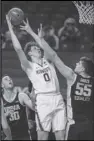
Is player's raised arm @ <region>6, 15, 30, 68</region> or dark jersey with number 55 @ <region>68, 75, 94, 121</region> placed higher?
player's raised arm @ <region>6, 15, 30, 68</region>

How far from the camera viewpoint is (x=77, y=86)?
447 centimetres

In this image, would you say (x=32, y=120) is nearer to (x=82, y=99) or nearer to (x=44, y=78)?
(x=44, y=78)

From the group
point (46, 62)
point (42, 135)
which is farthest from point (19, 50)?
point (42, 135)

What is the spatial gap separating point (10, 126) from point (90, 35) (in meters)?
1.80

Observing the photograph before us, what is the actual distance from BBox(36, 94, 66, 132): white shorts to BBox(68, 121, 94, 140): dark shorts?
0.82ft

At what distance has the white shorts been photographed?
437cm

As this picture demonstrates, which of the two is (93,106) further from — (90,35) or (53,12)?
(53,12)

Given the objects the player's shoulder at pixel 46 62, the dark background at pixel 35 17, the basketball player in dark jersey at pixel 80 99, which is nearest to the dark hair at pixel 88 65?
the basketball player in dark jersey at pixel 80 99

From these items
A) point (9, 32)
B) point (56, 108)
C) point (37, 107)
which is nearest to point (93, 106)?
point (56, 108)

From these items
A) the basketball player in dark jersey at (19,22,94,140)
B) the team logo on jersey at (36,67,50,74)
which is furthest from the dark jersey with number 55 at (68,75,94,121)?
the team logo on jersey at (36,67,50,74)

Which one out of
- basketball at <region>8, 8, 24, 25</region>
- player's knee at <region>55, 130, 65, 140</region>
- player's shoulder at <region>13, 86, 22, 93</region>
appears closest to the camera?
basketball at <region>8, 8, 24, 25</region>

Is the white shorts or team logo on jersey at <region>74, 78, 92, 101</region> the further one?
team logo on jersey at <region>74, 78, 92, 101</region>

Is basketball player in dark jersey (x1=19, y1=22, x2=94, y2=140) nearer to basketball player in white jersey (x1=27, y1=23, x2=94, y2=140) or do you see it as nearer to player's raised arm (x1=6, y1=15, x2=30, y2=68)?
basketball player in white jersey (x1=27, y1=23, x2=94, y2=140)

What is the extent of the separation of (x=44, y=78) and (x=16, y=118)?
729 millimetres
